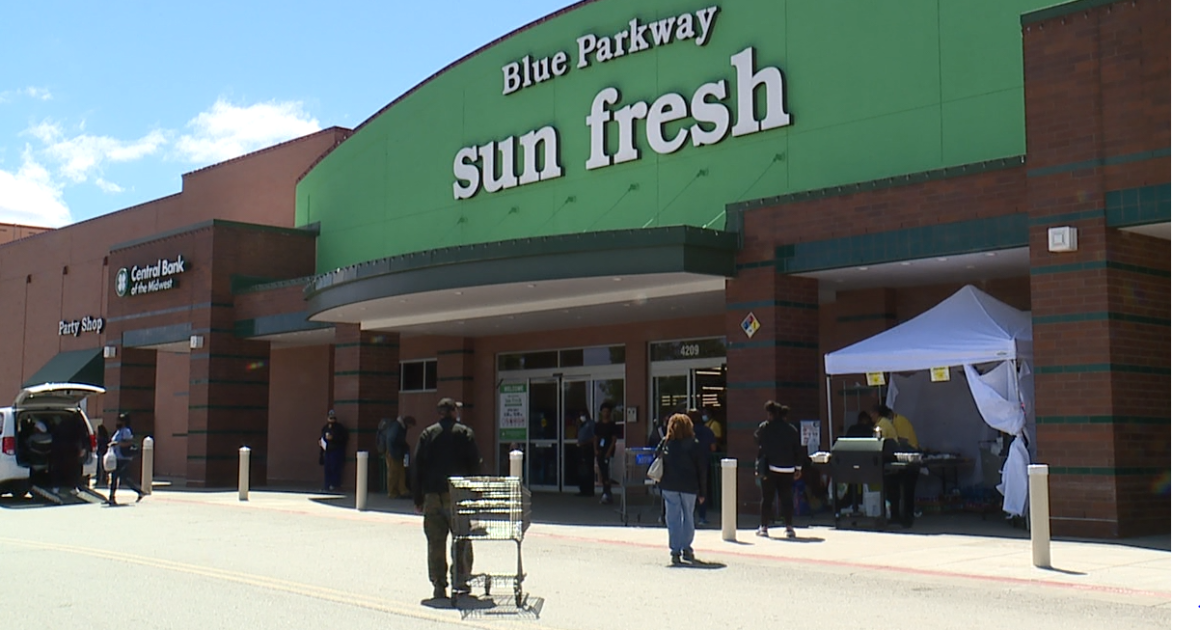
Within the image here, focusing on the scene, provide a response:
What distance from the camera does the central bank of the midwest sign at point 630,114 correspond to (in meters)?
21.4

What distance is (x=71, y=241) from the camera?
42312 millimetres

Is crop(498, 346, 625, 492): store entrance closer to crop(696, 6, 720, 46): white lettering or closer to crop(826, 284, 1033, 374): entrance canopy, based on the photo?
crop(696, 6, 720, 46): white lettering

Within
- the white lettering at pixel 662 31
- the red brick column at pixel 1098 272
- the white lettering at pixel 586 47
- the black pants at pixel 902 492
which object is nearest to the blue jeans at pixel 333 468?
the white lettering at pixel 586 47

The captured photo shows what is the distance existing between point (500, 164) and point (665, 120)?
5005mm

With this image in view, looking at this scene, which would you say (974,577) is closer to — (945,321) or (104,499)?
(945,321)

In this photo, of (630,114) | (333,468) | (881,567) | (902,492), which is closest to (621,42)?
(630,114)

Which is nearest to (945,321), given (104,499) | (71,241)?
(104,499)

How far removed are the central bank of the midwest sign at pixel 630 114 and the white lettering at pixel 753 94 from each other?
0.06 feet

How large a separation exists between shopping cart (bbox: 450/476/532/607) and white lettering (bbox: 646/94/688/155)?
44.1 ft

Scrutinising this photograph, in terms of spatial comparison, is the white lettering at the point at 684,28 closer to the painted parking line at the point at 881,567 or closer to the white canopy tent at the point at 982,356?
the white canopy tent at the point at 982,356

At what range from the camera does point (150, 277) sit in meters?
30.9

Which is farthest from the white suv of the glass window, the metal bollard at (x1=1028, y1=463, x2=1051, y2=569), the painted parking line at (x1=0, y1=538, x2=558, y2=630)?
the metal bollard at (x1=1028, y1=463, x2=1051, y2=569)

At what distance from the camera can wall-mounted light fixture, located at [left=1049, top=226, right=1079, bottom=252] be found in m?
14.5
